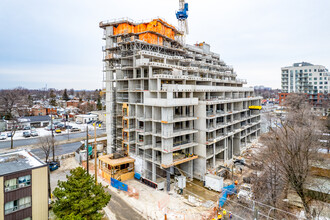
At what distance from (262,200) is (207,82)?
86.7 feet

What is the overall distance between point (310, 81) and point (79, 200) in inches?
4853

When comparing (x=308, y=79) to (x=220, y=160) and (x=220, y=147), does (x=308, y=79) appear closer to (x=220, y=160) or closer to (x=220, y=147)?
(x=220, y=147)

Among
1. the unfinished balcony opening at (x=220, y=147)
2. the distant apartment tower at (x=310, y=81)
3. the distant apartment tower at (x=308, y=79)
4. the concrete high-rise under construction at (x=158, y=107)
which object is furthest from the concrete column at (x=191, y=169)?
the distant apartment tower at (x=308, y=79)

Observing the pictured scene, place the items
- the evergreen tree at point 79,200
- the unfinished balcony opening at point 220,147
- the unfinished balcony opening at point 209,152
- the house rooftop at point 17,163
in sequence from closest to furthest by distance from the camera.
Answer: the evergreen tree at point 79,200 < the house rooftop at point 17,163 < the unfinished balcony opening at point 209,152 < the unfinished balcony opening at point 220,147

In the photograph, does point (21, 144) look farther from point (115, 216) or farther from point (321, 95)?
point (321, 95)

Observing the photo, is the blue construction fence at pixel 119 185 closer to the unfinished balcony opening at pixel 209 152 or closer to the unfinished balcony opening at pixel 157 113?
the unfinished balcony opening at pixel 157 113

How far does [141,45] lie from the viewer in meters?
36.6

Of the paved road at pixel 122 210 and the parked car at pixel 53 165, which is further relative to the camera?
the parked car at pixel 53 165

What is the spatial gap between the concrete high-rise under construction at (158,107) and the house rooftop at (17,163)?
14769 mm

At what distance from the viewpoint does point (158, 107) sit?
29.9 metres

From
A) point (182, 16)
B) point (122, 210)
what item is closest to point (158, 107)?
point (122, 210)

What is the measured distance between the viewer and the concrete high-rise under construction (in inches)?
1160

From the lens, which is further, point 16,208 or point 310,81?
point 310,81

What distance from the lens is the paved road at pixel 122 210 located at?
2153cm
